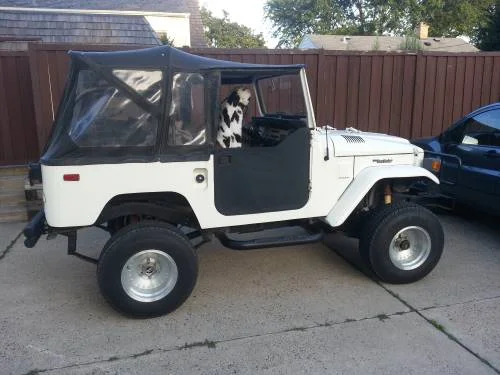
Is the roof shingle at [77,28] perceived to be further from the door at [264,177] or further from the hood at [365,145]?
the door at [264,177]

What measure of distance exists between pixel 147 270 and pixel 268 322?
3.52 ft

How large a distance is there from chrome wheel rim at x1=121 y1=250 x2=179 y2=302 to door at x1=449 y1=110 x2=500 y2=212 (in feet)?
12.5

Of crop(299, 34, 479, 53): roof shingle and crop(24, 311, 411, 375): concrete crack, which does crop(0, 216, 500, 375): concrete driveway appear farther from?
crop(299, 34, 479, 53): roof shingle

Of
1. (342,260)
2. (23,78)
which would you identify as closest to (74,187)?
(342,260)

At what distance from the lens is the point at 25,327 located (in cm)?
359

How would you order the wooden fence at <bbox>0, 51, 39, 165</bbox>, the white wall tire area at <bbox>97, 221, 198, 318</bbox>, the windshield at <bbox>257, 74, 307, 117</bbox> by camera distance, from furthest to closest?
the wooden fence at <bbox>0, 51, 39, 165</bbox> → the windshield at <bbox>257, 74, 307, 117</bbox> → the white wall tire area at <bbox>97, 221, 198, 318</bbox>

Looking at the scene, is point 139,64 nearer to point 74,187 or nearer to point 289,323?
point 74,187

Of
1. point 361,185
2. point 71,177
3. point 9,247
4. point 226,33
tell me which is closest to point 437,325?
point 361,185

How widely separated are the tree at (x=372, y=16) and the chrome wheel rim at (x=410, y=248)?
37.8 m

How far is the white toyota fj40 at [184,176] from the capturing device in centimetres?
349

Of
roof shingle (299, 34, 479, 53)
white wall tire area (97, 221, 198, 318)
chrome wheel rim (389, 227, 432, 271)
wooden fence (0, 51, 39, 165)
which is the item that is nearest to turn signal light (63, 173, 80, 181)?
white wall tire area (97, 221, 198, 318)

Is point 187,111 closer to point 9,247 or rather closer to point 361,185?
point 361,185

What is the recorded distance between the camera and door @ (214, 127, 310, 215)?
12.4 ft

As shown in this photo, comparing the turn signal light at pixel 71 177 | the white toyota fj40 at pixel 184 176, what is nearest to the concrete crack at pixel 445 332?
the white toyota fj40 at pixel 184 176
